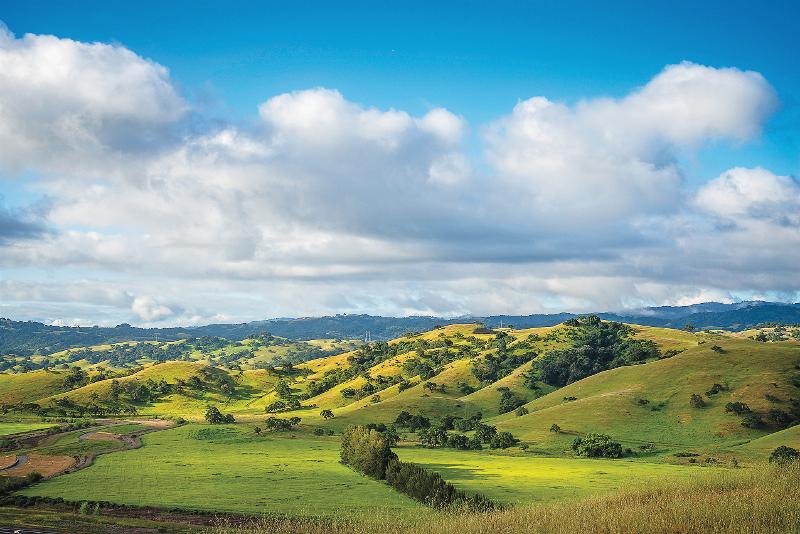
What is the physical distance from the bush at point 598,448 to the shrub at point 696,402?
143ft

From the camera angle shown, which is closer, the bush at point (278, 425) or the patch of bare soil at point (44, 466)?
the patch of bare soil at point (44, 466)

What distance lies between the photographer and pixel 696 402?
171375 millimetres

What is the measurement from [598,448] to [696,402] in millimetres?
49279

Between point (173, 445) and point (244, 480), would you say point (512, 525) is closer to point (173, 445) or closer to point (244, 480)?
point (244, 480)

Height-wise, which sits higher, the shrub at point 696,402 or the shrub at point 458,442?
the shrub at point 696,402

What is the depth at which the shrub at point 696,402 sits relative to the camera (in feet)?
561

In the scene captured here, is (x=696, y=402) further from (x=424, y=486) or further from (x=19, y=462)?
(x=19, y=462)

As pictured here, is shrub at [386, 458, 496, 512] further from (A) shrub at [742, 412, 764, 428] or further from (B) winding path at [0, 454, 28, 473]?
(A) shrub at [742, 412, 764, 428]

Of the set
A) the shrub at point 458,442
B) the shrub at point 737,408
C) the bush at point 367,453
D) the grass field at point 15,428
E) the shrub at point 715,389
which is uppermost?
the shrub at point 715,389

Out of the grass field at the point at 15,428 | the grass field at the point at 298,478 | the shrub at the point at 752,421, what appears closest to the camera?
the grass field at the point at 298,478

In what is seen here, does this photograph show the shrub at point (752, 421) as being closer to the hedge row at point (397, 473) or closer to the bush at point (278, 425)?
the hedge row at point (397, 473)

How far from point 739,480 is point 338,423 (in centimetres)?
16427

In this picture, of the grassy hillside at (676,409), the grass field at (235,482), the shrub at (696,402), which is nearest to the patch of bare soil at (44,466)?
the grass field at (235,482)

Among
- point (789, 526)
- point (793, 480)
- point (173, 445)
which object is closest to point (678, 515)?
point (789, 526)
